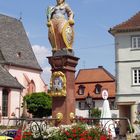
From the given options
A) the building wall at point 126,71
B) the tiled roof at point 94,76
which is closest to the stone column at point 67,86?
the building wall at point 126,71

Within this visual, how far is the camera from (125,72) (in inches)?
1591

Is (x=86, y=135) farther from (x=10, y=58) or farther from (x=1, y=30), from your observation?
(x=1, y=30)

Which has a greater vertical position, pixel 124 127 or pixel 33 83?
pixel 33 83

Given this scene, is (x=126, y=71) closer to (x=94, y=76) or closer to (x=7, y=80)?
(x=7, y=80)

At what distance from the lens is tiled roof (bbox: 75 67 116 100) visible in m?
68.0

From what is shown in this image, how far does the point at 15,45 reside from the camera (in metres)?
70.4

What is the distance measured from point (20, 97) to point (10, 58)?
24.6 ft

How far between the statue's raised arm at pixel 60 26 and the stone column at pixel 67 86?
373 mm

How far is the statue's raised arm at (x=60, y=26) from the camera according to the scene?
1408 centimetres

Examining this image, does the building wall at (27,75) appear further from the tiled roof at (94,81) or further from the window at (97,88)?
the window at (97,88)

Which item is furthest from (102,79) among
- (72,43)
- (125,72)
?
(72,43)

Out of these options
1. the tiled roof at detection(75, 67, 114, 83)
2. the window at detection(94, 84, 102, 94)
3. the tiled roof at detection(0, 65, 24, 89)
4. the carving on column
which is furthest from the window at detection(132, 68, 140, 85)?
the tiled roof at detection(75, 67, 114, 83)

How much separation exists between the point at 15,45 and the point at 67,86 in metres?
57.3

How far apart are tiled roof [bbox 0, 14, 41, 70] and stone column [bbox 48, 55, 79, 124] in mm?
51142
